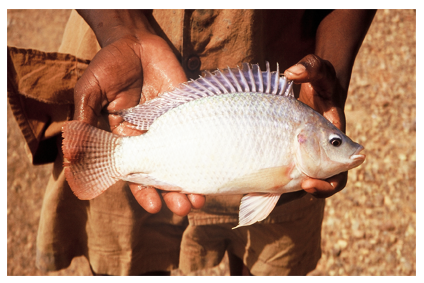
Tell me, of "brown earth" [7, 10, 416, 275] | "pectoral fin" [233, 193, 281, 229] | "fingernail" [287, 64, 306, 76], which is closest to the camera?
"fingernail" [287, 64, 306, 76]

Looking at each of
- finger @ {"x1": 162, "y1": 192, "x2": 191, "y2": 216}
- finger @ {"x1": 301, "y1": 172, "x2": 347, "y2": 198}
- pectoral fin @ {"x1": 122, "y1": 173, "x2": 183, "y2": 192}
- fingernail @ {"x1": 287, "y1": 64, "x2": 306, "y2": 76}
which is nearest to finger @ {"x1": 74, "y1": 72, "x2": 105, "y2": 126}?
pectoral fin @ {"x1": 122, "y1": 173, "x2": 183, "y2": 192}

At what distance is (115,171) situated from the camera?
1.78m

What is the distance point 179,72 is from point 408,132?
364 centimetres

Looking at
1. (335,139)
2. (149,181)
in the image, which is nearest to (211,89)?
(149,181)

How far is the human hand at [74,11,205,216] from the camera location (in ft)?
5.94

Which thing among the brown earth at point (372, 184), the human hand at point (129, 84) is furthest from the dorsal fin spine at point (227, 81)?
the brown earth at point (372, 184)

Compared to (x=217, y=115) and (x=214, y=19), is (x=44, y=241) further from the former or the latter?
(x=214, y=19)

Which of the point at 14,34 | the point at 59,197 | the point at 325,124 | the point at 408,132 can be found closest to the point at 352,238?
the point at 408,132

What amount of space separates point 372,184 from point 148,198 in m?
3.27

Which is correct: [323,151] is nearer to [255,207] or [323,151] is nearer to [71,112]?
[255,207]

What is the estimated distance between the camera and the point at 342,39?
2.10m

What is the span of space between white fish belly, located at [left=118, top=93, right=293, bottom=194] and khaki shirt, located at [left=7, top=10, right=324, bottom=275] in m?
0.42

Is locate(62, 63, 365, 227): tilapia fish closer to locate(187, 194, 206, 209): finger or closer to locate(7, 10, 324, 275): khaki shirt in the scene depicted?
locate(187, 194, 206, 209): finger

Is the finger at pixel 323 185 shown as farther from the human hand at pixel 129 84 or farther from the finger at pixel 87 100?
the finger at pixel 87 100
